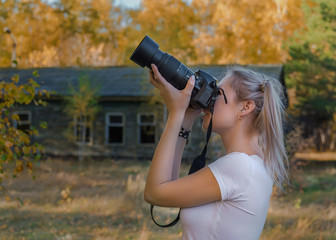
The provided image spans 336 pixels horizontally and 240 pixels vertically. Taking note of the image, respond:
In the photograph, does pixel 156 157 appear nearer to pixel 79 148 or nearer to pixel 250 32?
pixel 79 148

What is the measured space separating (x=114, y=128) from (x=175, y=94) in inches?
650

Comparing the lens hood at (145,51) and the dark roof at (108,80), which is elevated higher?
the lens hood at (145,51)

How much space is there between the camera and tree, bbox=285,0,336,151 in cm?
1653

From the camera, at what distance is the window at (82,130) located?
17506mm

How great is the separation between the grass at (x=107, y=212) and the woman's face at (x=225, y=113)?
2975 millimetres

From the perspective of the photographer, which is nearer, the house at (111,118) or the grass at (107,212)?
the grass at (107,212)

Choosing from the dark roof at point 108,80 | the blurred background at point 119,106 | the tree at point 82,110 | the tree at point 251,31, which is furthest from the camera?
the tree at point 251,31

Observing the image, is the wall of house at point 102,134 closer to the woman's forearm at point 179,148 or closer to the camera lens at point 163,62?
the woman's forearm at point 179,148

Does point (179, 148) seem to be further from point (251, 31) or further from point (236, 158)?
point (251, 31)

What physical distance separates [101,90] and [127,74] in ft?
5.23

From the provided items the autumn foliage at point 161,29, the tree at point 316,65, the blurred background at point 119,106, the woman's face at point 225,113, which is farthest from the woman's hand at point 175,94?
the tree at point 316,65

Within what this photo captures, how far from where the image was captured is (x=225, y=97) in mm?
1771

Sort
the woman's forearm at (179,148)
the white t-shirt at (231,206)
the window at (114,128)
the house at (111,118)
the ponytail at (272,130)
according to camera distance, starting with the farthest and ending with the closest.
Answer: the window at (114,128) < the house at (111,118) < the woman's forearm at (179,148) < the ponytail at (272,130) < the white t-shirt at (231,206)

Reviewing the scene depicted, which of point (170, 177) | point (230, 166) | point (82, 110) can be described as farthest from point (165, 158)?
point (82, 110)
